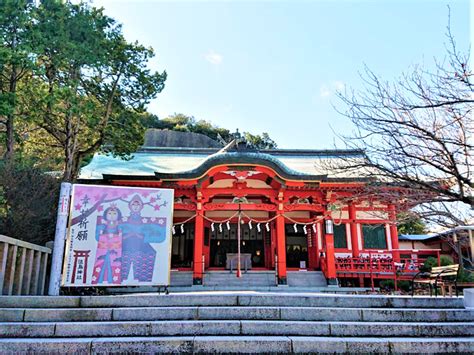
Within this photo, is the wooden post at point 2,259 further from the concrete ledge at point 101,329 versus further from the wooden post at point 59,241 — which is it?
the concrete ledge at point 101,329

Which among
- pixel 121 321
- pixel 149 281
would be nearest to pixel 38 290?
pixel 149 281

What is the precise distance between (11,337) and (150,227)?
2789 mm

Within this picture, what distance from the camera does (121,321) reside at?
4418 mm

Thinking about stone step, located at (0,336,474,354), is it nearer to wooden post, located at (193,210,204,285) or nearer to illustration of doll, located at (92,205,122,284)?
illustration of doll, located at (92,205,122,284)

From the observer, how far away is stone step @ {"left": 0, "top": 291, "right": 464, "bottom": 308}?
482cm

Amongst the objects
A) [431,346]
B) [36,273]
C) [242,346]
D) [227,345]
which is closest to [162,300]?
[227,345]

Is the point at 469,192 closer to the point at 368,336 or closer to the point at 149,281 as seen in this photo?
the point at 368,336

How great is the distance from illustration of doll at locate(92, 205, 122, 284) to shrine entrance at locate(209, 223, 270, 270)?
9561mm

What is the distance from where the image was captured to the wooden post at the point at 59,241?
224 inches

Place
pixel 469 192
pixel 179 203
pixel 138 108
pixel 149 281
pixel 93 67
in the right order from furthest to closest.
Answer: pixel 179 203 → pixel 138 108 → pixel 93 67 → pixel 149 281 → pixel 469 192

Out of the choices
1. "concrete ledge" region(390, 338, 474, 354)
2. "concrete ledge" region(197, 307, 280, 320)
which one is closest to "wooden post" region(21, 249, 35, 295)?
"concrete ledge" region(197, 307, 280, 320)

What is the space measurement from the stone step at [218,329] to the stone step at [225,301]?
2.16ft

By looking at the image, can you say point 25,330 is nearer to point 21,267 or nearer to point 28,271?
point 21,267

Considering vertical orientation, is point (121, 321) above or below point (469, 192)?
below
